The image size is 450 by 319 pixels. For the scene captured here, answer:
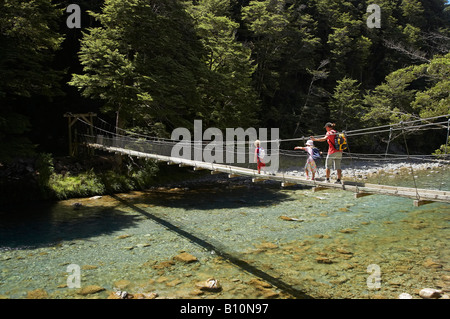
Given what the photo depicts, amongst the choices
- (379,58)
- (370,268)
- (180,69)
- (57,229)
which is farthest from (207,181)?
(379,58)

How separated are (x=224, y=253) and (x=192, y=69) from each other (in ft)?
25.1

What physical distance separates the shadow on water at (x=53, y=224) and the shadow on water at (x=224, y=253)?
62 cm

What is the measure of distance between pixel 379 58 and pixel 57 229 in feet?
85.8

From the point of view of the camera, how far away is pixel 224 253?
537cm

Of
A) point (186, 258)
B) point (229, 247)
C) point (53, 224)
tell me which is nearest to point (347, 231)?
point (229, 247)

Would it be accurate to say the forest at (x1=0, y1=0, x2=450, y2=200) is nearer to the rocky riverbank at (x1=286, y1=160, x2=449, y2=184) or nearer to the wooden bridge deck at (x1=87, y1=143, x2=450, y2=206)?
the rocky riverbank at (x1=286, y1=160, x2=449, y2=184)

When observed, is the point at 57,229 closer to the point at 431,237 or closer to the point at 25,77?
the point at 25,77

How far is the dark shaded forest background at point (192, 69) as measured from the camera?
904cm

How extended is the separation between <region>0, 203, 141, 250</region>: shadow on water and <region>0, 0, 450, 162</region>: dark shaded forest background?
1.55 metres

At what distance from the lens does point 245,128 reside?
14750 mm

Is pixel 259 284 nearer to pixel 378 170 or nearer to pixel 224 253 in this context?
pixel 224 253

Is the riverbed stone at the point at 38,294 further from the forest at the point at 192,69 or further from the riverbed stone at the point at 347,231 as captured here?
the riverbed stone at the point at 347,231

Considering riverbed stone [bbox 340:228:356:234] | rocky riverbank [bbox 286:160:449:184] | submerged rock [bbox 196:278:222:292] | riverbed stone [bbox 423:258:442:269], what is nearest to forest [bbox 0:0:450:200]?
rocky riverbank [bbox 286:160:449:184]

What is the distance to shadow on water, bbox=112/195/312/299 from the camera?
416 cm
